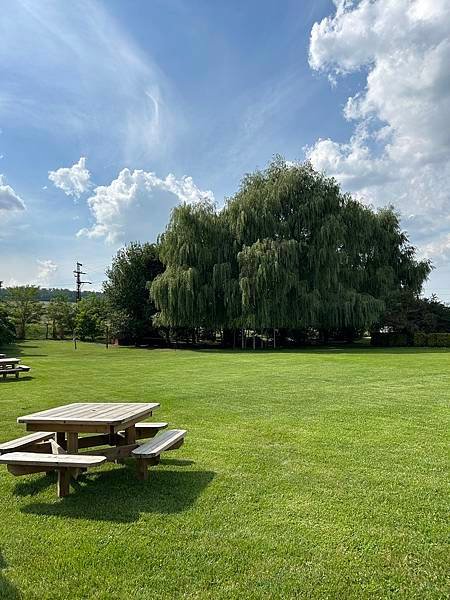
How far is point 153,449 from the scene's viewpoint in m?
3.98

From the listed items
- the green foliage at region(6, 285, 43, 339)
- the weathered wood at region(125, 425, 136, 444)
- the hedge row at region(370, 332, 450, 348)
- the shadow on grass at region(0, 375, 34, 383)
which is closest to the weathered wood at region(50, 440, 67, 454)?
the weathered wood at region(125, 425, 136, 444)

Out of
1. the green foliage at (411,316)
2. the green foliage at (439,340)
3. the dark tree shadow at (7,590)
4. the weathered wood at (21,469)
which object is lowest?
the dark tree shadow at (7,590)

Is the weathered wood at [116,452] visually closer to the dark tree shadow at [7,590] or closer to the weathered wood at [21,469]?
the weathered wood at [21,469]

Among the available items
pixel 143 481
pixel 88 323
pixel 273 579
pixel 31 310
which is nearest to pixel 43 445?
pixel 143 481

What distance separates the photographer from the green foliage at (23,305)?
3969 centimetres

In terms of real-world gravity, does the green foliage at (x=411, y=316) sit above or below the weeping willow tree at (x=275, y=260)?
below

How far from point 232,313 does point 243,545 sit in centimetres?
2149

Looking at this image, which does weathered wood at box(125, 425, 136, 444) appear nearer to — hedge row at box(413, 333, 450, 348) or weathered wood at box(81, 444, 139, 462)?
weathered wood at box(81, 444, 139, 462)

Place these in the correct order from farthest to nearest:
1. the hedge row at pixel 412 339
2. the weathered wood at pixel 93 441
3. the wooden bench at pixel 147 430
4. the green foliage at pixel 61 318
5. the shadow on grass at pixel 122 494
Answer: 1. the green foliage at pixel 61 318
2. the hedge row at pixel 412 339
3. the wooden bench at pixel 147 430
4. the weathered wood at pixel 93 441
5. the shadow on grass at pixel 122 494

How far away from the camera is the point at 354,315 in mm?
24219

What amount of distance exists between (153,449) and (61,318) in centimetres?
3933

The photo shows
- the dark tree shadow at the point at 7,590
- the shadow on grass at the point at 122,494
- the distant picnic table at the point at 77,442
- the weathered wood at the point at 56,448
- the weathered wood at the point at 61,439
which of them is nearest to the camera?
the dark tree shadow at the point at 7,590

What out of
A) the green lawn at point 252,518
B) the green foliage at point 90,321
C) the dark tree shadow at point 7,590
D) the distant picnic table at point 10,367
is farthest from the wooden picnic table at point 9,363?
the green foliage at point 90,321

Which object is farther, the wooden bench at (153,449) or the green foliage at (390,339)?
the green foliage at (390,339)
